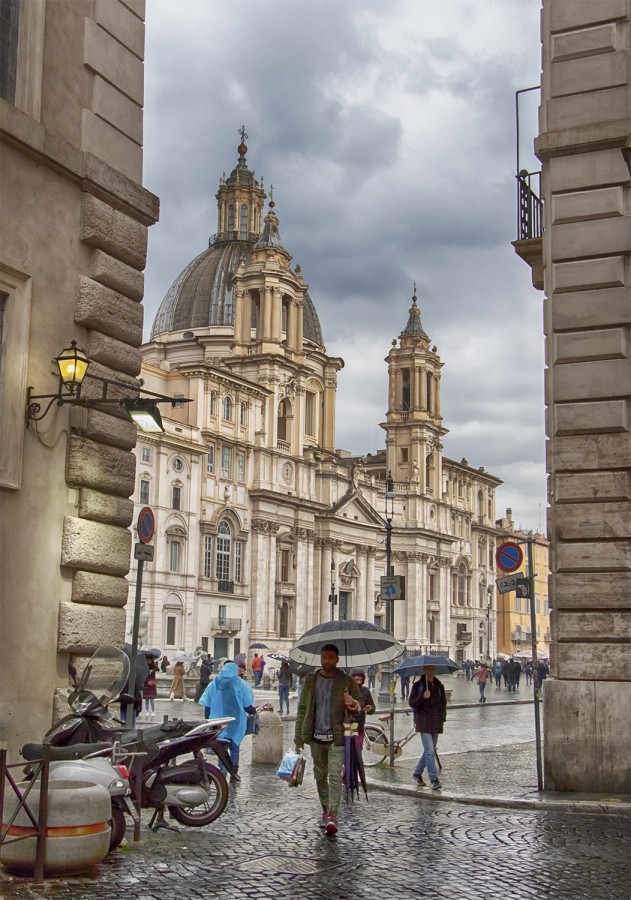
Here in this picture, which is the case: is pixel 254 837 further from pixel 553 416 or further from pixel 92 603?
pixel 553 416

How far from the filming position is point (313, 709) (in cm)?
1001

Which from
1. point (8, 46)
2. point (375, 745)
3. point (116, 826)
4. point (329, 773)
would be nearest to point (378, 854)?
point (329, 773)

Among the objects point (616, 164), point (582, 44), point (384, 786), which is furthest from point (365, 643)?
point (582, 44)

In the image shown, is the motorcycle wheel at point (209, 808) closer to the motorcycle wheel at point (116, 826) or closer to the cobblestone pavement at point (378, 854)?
the cobblestone pavement at point (378, 854)

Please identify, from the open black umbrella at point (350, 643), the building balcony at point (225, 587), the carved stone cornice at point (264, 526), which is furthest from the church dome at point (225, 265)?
the open black umbrella at point (350, 643)

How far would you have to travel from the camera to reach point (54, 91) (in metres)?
10.2

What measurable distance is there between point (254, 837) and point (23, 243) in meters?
5.39

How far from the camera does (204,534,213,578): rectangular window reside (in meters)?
63.6

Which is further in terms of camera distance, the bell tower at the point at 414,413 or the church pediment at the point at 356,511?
the bell tower at the point at 414,413

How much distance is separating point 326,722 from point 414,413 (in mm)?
85015

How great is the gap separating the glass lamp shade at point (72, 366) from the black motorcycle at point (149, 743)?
2.31 metres

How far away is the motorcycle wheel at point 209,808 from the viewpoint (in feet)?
32.6

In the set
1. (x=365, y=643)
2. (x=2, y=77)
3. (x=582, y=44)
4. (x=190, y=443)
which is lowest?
(x=365, y=643)

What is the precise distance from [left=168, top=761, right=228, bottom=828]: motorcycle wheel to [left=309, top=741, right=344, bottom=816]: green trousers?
92cm
